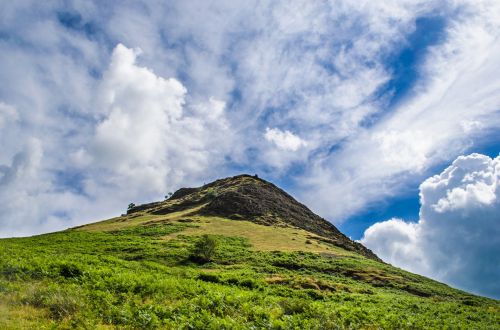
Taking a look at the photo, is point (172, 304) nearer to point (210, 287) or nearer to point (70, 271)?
point (210, 287)

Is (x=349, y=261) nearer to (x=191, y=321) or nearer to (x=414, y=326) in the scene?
(x=414, y=326)

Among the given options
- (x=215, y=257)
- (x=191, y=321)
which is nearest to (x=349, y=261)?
(x=215, y=257)

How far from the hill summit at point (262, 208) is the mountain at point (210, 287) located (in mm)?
11973

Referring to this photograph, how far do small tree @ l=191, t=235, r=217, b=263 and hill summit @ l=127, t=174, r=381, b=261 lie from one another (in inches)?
1394

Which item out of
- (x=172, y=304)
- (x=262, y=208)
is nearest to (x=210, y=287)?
(x=172, y=304)

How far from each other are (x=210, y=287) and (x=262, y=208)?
242 ft

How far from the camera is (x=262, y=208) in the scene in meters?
95.1

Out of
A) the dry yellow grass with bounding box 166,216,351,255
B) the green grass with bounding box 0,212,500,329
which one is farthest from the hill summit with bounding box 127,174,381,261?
the green grass with bounding box 0,212,500,329

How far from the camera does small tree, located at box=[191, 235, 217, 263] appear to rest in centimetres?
4656

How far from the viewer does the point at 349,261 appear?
54.2 metres

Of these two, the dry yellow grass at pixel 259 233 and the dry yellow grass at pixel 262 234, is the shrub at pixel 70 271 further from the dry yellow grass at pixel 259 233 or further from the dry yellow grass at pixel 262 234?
the dry yellow grass at pixel 262 234

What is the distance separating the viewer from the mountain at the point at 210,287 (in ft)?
45.0

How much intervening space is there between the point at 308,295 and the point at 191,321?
16.7m

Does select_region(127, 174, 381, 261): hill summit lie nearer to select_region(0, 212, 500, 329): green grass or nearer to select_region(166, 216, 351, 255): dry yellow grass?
select_region(166, 216, 351, 255): dry yellow grass
